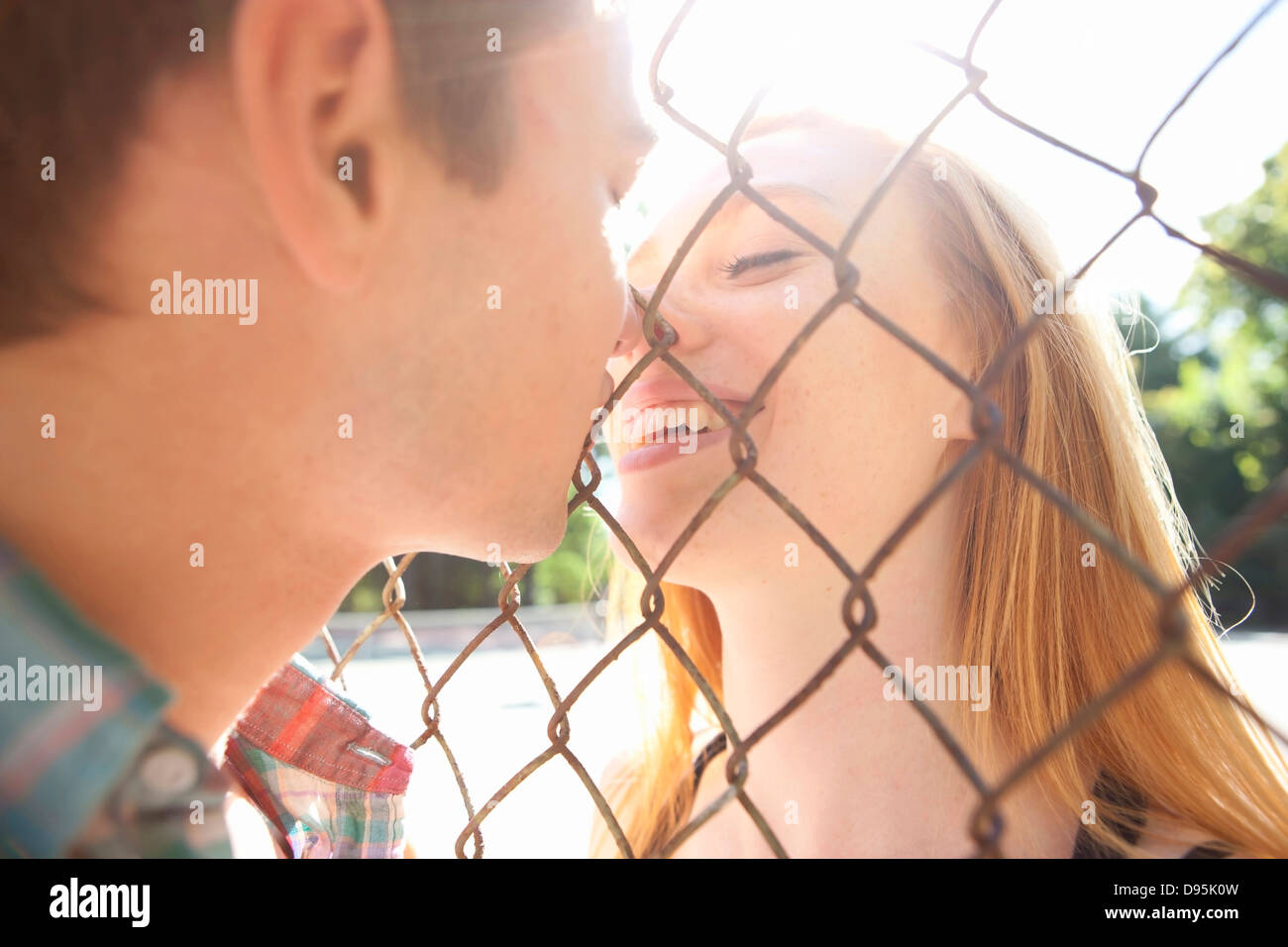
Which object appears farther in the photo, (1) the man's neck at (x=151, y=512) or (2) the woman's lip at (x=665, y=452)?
(2) the woman's lip at (x=665, y=452)

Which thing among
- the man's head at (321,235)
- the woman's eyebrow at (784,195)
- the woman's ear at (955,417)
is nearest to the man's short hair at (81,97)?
the man's head at (321,235)

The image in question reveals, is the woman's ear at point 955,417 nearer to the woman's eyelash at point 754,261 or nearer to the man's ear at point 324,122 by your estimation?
the woman's eyelash at point 754,261

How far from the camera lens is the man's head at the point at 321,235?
3.06 ft

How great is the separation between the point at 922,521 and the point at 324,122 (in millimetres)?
1025

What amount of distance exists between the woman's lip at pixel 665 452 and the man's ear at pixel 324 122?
0.63 m

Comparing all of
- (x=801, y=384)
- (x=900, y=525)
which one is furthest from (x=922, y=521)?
(x=900, y=525)

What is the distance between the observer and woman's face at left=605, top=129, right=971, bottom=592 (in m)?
1.43

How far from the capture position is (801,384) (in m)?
1.43

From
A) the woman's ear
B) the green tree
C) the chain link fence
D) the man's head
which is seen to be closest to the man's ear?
the man's head

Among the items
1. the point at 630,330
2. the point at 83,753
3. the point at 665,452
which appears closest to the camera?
the point at 83,753

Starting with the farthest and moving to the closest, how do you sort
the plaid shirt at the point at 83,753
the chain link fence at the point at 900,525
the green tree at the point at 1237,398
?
the green tree at the point at 1237,398
the plaid shirt at the point at 83,753
the chain link fence at the point at 900,525

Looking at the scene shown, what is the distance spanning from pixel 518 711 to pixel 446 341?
9154 mm

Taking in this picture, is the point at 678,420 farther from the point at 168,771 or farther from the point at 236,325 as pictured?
the point at 168,771
